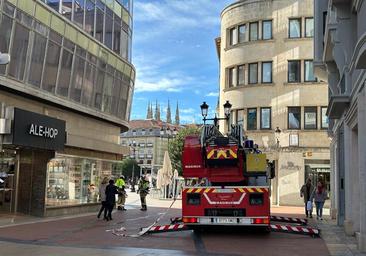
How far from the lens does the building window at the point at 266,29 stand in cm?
3738

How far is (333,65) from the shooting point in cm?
2169

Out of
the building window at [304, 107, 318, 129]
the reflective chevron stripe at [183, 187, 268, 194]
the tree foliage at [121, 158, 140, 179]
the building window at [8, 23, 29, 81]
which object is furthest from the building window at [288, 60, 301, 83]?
the tree foliage at [121, 158, 140, 179]

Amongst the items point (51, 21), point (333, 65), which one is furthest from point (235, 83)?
point (51, 21)

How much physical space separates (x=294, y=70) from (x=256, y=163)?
21.8 m

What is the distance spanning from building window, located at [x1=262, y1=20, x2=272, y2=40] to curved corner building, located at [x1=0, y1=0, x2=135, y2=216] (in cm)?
1201

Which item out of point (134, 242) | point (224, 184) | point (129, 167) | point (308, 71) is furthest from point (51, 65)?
point (129, 167)

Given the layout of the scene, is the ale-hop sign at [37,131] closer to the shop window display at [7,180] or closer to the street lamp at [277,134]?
the shop window display at [7,180]

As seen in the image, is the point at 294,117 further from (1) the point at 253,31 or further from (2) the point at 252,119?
(1) the point at 253,31

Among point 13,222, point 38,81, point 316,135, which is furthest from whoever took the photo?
point 316,135

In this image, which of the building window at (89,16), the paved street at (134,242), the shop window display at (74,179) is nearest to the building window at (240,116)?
the shop window display at (74,179)

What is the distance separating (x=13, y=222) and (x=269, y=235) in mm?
9014

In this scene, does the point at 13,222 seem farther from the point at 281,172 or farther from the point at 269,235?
the point at 281,172

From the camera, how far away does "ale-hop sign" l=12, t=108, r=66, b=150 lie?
18.3 meters

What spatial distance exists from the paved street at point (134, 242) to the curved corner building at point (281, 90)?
1910 cm
